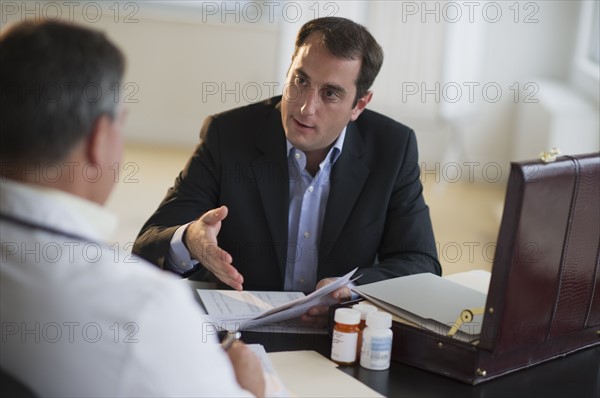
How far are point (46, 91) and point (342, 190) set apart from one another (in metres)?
1.52

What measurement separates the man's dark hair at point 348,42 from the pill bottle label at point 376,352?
104 centimetres

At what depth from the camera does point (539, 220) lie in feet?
5.93

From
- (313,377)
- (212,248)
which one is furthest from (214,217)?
(313,377)

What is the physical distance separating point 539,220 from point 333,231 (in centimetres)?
91

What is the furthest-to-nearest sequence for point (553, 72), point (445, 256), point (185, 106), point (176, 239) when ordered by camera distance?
point (185, 106), point (553, 72), point (445, 256), point (176, 239)

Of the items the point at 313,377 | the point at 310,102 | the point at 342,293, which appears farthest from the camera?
the point at 310,102

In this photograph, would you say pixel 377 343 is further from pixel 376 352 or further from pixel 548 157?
pixel 548 157

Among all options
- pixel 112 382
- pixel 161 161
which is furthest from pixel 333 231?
pixel 161 161

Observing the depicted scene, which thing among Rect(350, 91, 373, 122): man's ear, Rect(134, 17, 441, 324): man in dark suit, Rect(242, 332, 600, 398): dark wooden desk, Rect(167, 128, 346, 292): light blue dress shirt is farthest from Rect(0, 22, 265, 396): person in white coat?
Rect(350, 91, 373, 122): man's ear

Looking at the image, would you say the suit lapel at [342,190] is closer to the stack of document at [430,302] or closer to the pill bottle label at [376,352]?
the stack of document at [430,302]

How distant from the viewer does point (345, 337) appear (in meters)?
1.88

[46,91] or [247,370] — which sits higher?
[46,91]

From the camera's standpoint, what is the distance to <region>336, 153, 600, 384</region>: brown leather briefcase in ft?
5.81

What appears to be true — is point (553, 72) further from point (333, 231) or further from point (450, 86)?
point (333, 231)
